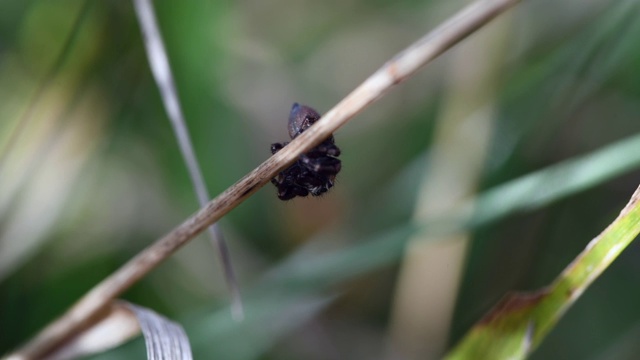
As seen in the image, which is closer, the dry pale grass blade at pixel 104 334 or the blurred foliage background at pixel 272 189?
the dry pale grass blade at pixel 104 334

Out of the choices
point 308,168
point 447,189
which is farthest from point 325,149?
point 447,189

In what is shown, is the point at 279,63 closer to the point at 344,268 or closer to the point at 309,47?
the point at 309,47

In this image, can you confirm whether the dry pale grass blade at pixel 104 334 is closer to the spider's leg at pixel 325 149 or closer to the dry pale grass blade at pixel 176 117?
the dry pale grass blade at pixel 176 117

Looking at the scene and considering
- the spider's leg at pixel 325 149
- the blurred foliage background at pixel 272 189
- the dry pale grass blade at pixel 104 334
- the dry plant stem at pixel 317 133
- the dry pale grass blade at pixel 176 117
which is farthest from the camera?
the blurred foliage background at pixel 272 189

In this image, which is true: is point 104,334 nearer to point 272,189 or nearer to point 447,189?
point 447,189

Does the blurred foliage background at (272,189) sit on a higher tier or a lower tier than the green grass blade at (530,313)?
higher

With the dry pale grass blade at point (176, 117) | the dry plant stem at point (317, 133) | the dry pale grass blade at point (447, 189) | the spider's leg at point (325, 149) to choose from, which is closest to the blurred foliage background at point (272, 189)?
the dry pale grass blade at point (447, 189)

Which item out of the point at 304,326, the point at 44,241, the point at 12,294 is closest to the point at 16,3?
the point at 44,241
